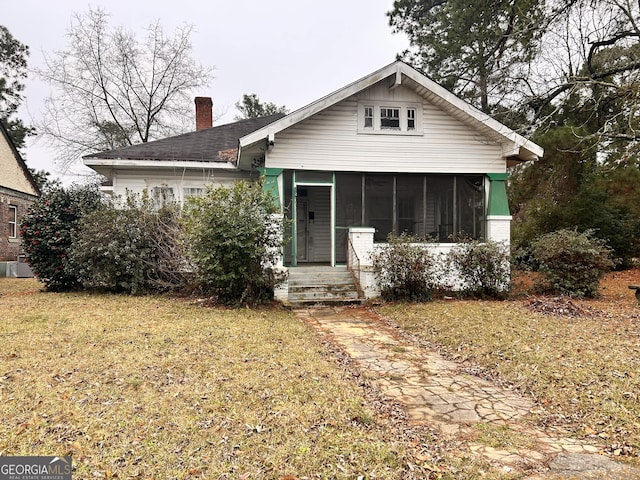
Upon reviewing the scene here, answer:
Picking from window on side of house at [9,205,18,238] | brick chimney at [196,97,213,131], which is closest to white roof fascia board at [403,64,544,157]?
brick chimney at [196,97,213,131]

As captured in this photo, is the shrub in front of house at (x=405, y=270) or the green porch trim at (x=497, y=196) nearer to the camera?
the shrub in front of house at (x=405, y=270)

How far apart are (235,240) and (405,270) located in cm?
416

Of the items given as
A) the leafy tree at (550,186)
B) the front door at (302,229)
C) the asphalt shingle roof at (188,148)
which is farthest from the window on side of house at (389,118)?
the leafy tree at (550,186)

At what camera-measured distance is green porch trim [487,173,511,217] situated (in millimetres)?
11766

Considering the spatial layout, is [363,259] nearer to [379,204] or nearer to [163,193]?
[379,204]

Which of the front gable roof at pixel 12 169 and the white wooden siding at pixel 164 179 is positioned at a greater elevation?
the front gable roof at pixel 12 169

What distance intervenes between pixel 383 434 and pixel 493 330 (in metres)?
4.28

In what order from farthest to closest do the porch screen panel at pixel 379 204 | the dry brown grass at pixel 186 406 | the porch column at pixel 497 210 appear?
1. the porch column at pixel 497 210
2. the porch screen panel at pixel 379 204
3. the dry brown grass at pixel 186 406

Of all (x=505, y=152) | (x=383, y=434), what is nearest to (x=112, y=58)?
(x=505, y=152)

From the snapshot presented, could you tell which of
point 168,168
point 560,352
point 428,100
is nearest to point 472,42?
point 428,100

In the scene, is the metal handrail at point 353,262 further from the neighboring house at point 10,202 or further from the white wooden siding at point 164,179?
the neighboring house at point 10,202

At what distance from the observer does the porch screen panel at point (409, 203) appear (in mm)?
11766

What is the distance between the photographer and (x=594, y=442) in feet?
11.2

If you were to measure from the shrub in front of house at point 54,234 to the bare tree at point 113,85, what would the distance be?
14577 mm
